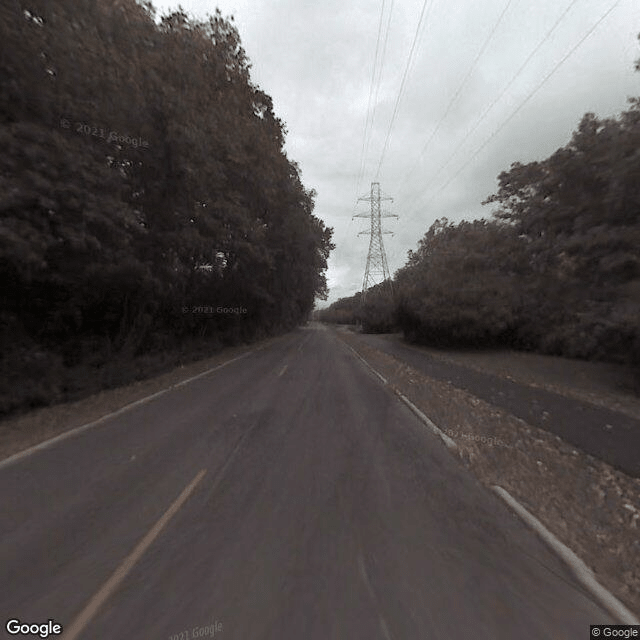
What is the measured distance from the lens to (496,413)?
10.5 meters

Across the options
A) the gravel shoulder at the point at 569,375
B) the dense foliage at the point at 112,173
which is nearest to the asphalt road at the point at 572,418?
the gravel shoulder at the point at 569,375

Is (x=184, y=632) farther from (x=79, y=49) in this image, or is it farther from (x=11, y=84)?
(x=79, y=49)

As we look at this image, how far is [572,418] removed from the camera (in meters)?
10.0

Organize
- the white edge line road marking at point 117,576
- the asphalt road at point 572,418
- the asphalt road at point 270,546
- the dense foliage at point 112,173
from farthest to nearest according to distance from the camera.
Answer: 1. the dense foliage at point 112,173
2. the asphalt road at point 572,418
3. the asphalt road at point 270,546
4. the white edge line road marking at point 117,576

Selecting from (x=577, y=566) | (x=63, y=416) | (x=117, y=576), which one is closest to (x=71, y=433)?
(x=63, y=416)

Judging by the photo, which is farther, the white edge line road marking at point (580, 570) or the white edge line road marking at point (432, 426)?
the white edge line road marking at point (432, 426)

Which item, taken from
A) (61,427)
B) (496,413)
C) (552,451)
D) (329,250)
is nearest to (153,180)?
(61,427)

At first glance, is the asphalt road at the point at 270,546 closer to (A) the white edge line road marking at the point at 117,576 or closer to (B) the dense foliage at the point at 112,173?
(A) the white edge line road marking at the point at 117,576

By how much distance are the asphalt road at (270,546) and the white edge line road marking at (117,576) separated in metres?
0.01

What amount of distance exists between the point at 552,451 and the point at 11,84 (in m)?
12.5

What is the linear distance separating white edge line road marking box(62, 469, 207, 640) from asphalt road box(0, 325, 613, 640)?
12mm

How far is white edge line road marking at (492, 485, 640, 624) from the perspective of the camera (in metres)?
3.24

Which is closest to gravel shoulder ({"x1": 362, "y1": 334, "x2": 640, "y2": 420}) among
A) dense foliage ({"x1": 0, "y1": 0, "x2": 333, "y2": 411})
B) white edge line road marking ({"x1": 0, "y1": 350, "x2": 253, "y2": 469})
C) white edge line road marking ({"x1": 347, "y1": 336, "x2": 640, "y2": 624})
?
white edge line road marking ({"x1": 347, "y1": 336, "x2": 640, "y2": 624})

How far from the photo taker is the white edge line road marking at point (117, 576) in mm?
3006
